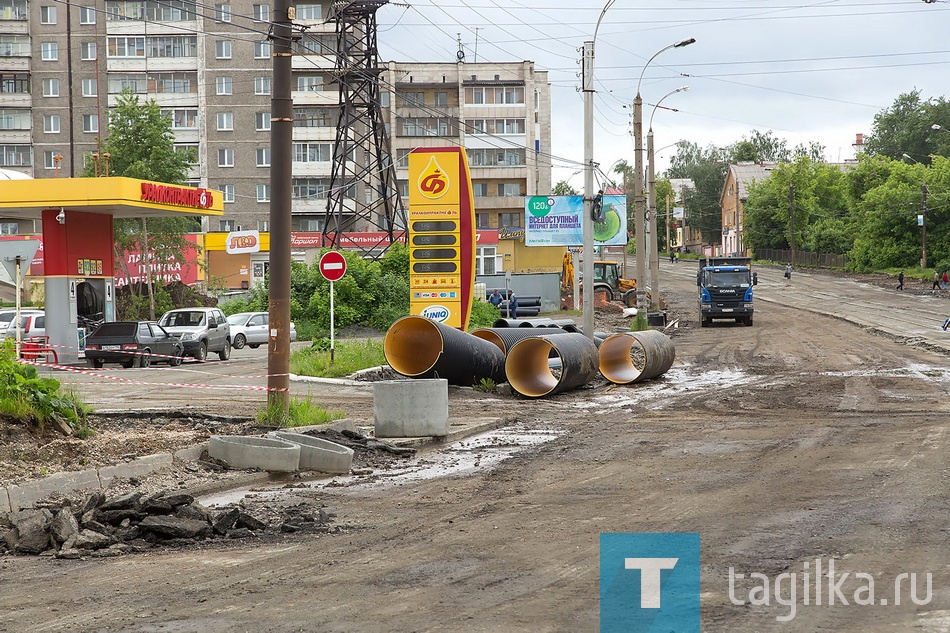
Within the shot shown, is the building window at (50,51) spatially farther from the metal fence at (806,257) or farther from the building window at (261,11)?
the metal fence at (806,257)

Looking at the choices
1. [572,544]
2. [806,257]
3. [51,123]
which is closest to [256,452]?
[572,544]

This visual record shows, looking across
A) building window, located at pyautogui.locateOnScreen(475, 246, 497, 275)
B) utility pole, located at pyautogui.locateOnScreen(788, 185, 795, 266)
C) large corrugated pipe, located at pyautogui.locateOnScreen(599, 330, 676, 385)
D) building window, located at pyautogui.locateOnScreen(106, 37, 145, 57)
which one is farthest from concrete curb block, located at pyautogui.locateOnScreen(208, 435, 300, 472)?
utility pole, located at pyautogui.locateOnScreen(788, 185, 795, 266)

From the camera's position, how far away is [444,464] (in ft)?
44.0

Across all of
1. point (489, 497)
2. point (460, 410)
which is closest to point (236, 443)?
point (489, 497)

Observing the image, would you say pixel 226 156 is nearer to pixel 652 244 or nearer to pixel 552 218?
pixel 552 218

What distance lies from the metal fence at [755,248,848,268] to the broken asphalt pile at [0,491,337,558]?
9556 centimetres

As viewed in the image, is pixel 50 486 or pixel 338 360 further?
pixel 338 360

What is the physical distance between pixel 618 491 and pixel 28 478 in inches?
230

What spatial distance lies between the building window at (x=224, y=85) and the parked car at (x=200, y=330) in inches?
1749

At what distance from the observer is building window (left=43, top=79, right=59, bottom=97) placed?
78.4m

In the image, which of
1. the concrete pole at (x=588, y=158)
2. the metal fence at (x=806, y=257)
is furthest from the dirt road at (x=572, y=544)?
the metal fence at (x=806, y=257)

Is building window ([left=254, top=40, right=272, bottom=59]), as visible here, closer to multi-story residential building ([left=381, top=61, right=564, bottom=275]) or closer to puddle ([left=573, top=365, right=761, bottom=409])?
multi-story residential building ([left=381, top=61, right=564, bottom=275])

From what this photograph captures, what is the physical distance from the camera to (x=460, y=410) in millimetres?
19578

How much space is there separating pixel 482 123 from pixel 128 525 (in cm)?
8248
